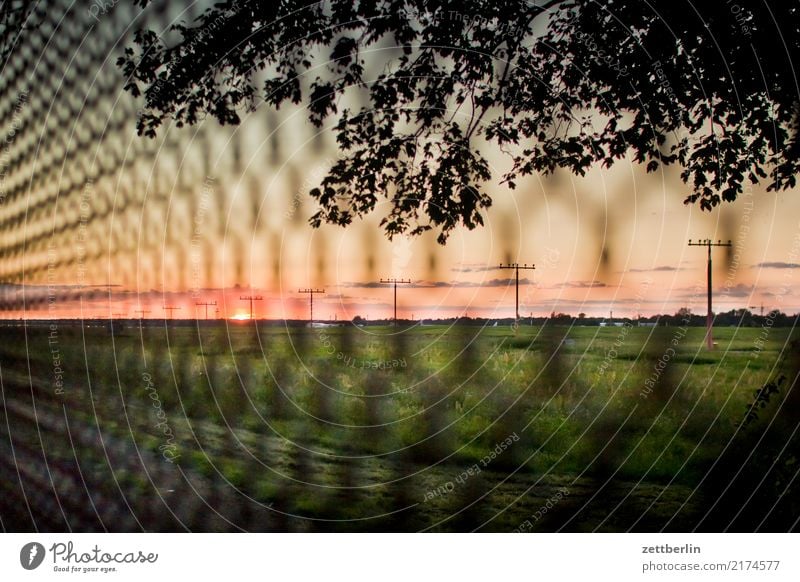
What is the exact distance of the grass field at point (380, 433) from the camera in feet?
11.3

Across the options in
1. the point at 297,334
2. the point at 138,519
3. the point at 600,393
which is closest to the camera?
the point at 138,519

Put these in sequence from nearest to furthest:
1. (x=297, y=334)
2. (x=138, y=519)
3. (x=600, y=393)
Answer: (x=138, y=519) < (x=297, y=334) < (x=600, y=393)

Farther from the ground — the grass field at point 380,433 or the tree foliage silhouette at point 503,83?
the tree foliage silhouette at point 503,83

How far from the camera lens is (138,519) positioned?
339 cm

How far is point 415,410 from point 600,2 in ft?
6.92

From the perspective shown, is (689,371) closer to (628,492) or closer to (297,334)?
(628,492)

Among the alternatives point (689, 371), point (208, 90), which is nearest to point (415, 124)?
point (208, 90)

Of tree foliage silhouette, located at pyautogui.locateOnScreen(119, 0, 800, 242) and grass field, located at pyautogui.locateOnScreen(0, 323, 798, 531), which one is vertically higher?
tree foliage silhouette, located at pyautogui.locateOnScreen(119, 0, 800, 242)

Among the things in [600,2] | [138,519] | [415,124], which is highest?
[600,2]

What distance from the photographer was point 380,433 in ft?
12.1

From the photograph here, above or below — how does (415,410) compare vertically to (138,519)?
above

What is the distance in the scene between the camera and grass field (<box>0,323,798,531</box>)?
3455mm

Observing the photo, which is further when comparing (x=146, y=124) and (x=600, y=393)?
(x=600, y=393)

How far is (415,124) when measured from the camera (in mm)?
3559
